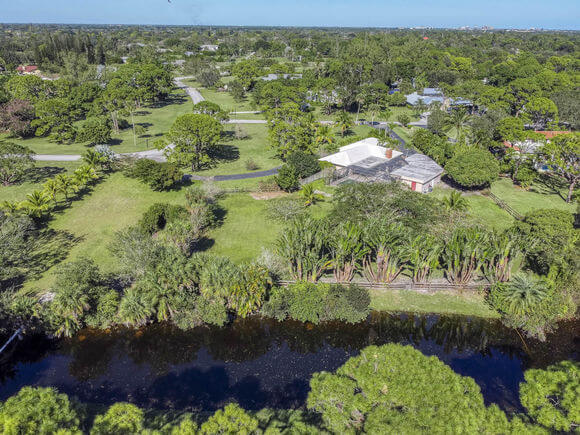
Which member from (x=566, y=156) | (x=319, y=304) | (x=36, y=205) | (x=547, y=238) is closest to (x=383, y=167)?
(x=566, y=156)

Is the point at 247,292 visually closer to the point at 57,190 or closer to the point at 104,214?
the point at 104,214

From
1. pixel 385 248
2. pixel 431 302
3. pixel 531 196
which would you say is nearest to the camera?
pixel 431 302

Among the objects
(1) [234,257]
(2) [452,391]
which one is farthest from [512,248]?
(1) [234,257]

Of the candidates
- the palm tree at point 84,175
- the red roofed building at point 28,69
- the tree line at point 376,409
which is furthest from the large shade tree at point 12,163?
the red roofed building at point 28,69

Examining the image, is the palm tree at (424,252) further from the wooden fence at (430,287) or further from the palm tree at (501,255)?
the palm tree at (501,255)

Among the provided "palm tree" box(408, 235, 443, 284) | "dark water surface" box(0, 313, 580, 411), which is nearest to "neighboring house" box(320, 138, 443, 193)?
"palm tree" box(408, 235, 443, 284)

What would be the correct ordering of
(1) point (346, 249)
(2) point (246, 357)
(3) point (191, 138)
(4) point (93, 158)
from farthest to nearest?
(3) point (191, 138)
(4) point (93, 158)
(1) point (346, 249)
(2) point (246, 357)

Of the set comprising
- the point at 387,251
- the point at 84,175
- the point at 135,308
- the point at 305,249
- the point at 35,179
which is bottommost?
the point at 135,308

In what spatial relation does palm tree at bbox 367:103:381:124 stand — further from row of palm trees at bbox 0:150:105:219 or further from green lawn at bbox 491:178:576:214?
row of palm trees at bbox 0:150:105:219
